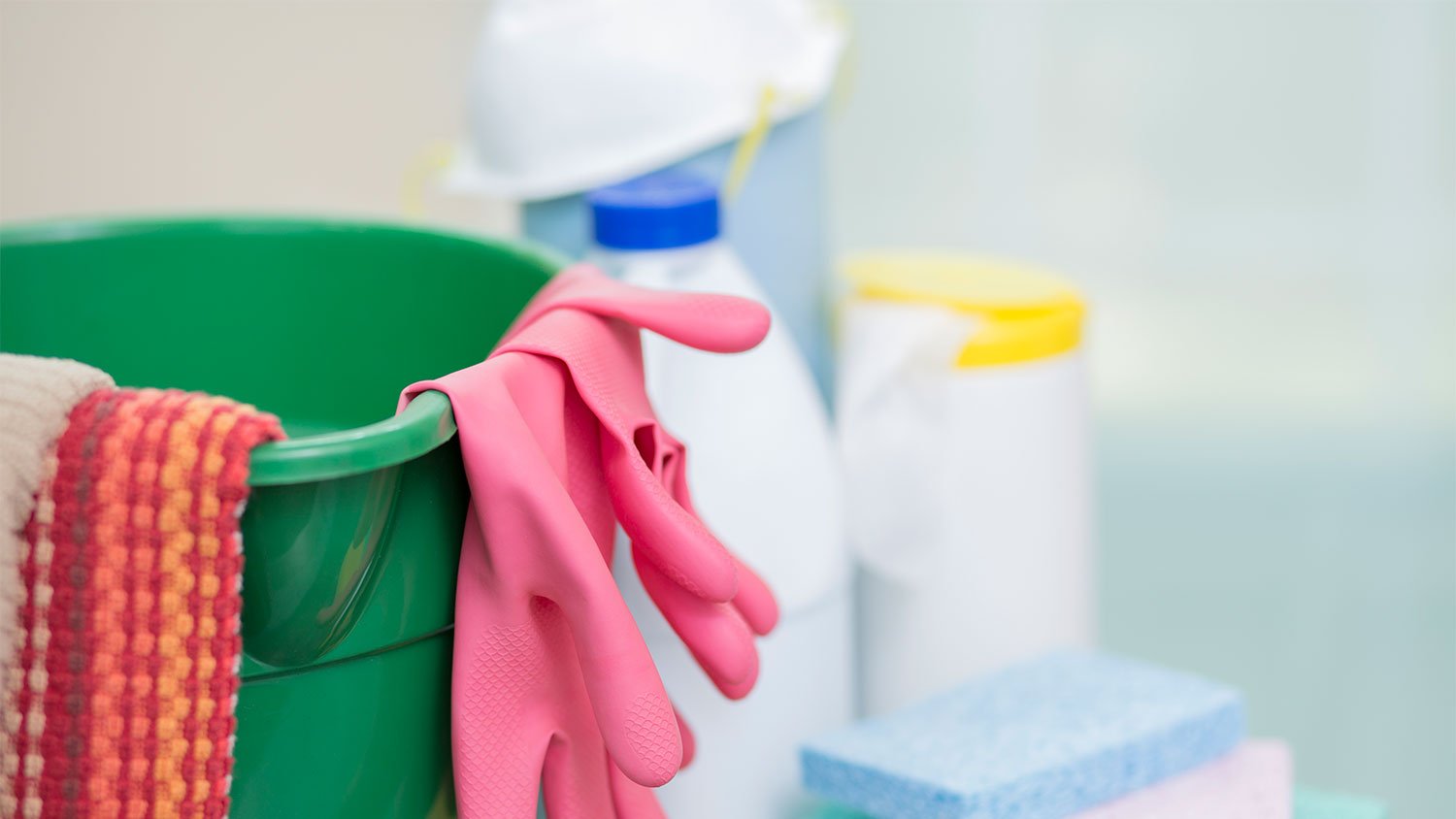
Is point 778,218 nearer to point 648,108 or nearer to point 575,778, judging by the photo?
point 648,108

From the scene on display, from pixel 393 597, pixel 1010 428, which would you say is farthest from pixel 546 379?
pixel 1010 428

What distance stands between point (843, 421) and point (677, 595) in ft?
1.20

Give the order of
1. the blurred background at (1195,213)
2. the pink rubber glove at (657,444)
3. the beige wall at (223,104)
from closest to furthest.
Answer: the pink rubber glove at (657,444) → the beige wall at (223,104) → the blurred background at (1195,213)

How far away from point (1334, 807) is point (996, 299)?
35 centimetres

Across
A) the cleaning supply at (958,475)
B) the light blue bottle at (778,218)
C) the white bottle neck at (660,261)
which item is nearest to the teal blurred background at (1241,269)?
the cleaning supply at (958,475)

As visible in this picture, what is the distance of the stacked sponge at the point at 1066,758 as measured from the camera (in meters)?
0.70

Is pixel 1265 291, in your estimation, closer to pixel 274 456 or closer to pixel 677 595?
pixel 677 595

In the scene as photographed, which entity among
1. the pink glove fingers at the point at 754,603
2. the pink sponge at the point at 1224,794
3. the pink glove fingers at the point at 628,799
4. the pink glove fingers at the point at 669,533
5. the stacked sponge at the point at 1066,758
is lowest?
the pink sponge at the point at 1224,794

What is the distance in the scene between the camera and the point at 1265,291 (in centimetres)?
149

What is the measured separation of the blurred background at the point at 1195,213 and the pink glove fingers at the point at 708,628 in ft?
2.19

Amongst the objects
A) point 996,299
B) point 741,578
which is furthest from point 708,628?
point 996,299

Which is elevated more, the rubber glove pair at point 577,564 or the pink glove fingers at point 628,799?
the rubber glove pair at point 577,564

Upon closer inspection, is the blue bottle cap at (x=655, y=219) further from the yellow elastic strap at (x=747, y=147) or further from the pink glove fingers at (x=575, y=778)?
the pink glove fingers at (x=575, y=778)

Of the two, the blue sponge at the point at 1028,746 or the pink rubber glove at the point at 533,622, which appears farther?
the blue sponge at the point at 1028,746
